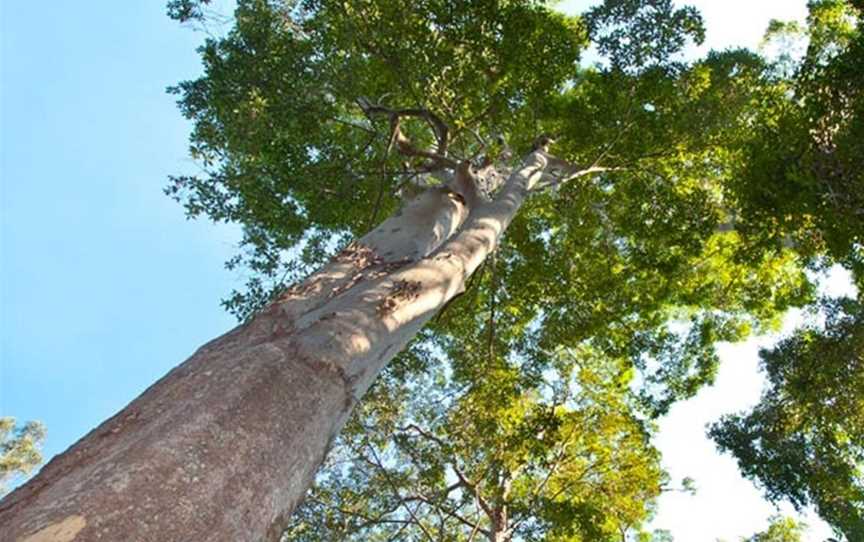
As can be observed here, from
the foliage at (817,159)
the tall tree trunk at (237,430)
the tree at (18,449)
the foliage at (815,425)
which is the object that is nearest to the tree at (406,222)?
the tall tree trunk at (237,430)

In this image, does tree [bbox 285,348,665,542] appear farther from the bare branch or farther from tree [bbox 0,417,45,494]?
tree [bbox 0,417,45,494]

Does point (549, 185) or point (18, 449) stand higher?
point (18, 449)

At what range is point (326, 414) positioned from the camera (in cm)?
262

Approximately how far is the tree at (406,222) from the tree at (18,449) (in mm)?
24934

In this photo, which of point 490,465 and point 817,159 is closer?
point 817,159

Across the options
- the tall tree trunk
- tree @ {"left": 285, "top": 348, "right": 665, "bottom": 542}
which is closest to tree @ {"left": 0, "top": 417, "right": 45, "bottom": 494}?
tree @ {"left": 285, "top": 348, "right": 665, "bottom": 542}

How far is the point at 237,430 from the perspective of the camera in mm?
2148

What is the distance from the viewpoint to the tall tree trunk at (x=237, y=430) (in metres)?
1.71

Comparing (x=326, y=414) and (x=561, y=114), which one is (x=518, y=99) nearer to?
(x=561, y=114)

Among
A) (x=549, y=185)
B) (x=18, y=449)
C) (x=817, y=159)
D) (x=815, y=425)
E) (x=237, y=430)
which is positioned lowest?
(x=237, y=430)

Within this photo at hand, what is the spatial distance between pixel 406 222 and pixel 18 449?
30126 millimetres

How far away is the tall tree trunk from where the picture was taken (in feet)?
5.61

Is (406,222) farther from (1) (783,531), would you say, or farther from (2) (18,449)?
(2) (18,449)

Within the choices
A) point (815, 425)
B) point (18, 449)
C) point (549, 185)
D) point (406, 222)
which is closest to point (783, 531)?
point (815, 425)
